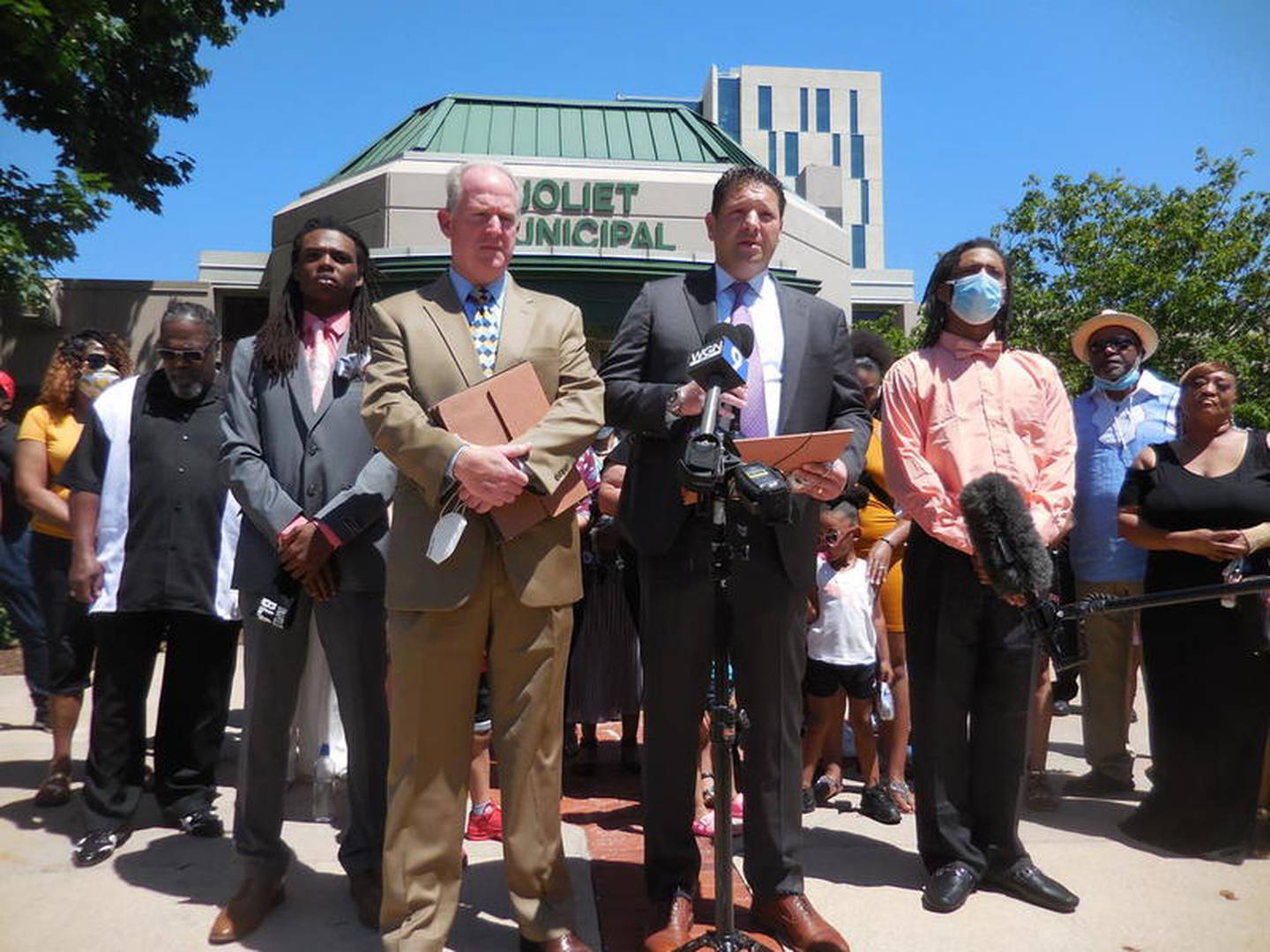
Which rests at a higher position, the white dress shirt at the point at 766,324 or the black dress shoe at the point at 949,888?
the white dress shirt at the point at 766,324

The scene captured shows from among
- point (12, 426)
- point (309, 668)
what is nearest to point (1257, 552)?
point (309, 668)

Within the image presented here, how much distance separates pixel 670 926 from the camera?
350cm

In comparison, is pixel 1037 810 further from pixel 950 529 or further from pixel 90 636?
pixel 90 636

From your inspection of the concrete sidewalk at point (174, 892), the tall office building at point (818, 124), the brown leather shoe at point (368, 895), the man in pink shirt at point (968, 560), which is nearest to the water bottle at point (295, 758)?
the concrete sidewalk at point (174, 892)

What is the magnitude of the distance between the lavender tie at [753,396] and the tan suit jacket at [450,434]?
52 centimetres

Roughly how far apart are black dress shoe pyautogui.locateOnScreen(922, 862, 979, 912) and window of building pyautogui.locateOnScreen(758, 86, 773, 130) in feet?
321

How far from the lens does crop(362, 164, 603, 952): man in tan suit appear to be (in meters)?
3.25

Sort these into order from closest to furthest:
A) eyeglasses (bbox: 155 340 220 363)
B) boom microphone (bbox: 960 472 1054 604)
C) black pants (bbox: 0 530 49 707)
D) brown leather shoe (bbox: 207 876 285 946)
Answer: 1. brown leather shoe (bbox: 207 876 285 946)
2. boom microphone (bbox: 960 472 1054 604)
3. eyeglasses (bbox: 155 340 220 363)
4. black pants (bbox: 0 530 49 707)

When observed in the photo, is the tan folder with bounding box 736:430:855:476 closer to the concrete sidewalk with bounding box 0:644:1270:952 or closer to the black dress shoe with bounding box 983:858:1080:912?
the concrete sidewalk with bounding box 0:644:1270:952

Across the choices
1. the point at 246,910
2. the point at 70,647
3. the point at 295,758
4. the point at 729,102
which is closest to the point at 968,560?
the point at 246,910

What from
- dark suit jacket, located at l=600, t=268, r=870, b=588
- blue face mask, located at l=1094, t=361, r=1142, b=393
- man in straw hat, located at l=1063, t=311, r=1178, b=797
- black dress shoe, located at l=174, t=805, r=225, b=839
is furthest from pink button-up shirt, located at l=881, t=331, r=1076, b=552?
black dress shoe, located at l=174, t=805, r=225, b=839

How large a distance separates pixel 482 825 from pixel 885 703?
2158 millimetres

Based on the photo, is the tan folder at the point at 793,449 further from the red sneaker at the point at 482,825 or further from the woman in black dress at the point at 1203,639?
the woman in black dress at the point at 1203,639

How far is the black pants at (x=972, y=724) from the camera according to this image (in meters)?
4.16
